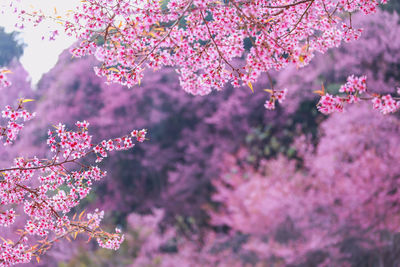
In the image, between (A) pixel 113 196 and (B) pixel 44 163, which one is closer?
(B) pixel 44 163

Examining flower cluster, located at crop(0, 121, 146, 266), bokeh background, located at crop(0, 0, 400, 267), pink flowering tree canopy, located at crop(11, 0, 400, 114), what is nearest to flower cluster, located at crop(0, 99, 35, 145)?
flower cluster, located at crop(0, 121, 146, 266)

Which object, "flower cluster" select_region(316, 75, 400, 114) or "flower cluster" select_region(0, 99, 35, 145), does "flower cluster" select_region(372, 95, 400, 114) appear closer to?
"flower cluster" select_region(316, 75, 400, 114)

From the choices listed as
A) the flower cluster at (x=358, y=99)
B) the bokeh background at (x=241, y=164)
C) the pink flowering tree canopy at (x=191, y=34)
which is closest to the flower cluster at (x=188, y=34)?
the pink flowering tree canopy at (x=191, y=34)

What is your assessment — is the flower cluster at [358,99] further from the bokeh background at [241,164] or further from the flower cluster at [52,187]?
the bokeh background at [241,164]

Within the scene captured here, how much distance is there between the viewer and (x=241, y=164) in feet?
27.5

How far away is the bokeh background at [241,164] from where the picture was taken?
5.15 metres

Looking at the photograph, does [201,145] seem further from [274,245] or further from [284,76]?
[274,245]

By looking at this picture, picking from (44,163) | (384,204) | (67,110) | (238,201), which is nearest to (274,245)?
(238,201)

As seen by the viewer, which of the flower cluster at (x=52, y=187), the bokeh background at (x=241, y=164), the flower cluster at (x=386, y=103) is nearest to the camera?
the flower cluster at (x=386, y=103)

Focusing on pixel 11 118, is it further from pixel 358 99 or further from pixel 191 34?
pixel 358 99

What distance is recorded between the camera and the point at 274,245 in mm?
5199

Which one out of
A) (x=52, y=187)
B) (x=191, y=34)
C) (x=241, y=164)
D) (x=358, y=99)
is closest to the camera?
(x=358, y=99)

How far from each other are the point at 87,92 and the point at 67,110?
0.71 metres

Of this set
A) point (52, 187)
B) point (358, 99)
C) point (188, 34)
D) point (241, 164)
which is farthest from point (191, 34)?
point (241, 164)
